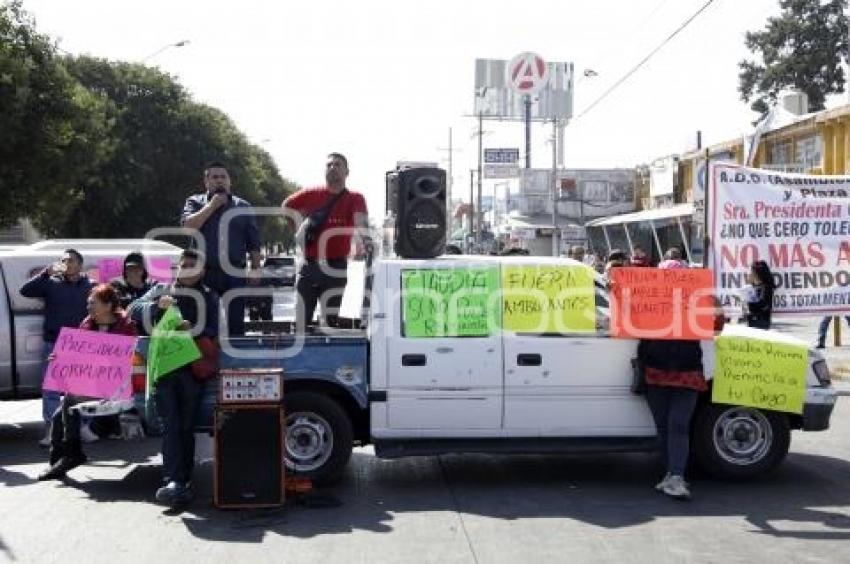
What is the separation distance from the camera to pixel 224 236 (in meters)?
8.45

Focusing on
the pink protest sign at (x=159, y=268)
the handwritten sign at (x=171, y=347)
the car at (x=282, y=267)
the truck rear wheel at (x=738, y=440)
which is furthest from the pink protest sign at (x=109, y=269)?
the car at (x=282, y=267)

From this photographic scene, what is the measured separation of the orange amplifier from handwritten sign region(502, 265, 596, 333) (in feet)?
5.95

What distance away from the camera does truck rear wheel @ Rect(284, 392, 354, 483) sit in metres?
7.64

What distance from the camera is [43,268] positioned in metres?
10.3

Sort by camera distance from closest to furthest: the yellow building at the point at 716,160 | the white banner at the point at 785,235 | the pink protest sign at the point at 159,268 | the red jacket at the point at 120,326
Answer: the red jacket at the point at 120,326 < the pink protest sign at the point at 159,268 < the white banner at the point at 785,235 < the yellow building at the point at 716,160

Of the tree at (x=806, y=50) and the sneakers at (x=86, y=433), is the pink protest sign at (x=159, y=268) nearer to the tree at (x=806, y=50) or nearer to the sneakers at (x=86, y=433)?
the sneakers at (x=86, y=433)

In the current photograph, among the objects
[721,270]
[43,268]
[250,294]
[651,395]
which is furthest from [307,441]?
[721,270]

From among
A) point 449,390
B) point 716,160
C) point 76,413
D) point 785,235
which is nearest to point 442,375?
point 449,390

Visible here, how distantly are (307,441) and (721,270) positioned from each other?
6.66 metres

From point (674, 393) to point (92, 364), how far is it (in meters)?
4.65

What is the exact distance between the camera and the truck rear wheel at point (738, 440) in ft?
25.6

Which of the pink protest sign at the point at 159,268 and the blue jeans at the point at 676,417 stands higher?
the pink protest sign at the point at 159,268

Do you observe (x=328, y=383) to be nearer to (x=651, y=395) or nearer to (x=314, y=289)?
(x=314, y=289)

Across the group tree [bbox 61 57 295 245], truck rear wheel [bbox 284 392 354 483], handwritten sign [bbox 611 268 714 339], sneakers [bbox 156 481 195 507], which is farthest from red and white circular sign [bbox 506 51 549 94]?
sneakers [bbox 156 481 195 507]
